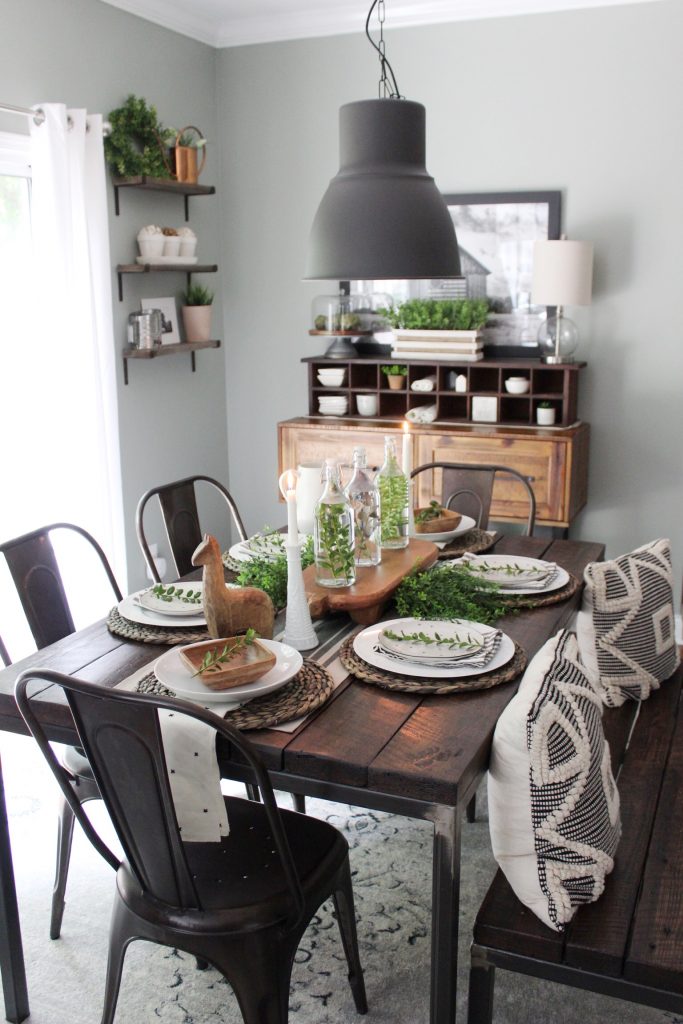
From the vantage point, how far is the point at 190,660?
1.84 metres

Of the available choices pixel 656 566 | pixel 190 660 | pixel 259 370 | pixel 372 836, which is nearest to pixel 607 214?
pixel 259 370

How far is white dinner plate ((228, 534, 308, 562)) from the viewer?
267 cm

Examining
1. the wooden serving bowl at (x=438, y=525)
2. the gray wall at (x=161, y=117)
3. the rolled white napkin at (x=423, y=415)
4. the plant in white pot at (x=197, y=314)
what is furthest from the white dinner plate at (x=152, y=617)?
the plant in white pot at (x=197, y=314)

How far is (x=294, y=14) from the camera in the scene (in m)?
4.32

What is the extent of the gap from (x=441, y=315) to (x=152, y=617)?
2.41 meters

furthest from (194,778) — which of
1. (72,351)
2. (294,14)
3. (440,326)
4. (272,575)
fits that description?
(294,14)

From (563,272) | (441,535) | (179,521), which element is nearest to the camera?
(441,535)

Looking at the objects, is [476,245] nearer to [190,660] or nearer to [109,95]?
[109,95]

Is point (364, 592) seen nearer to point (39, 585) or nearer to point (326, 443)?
point (39, 585)

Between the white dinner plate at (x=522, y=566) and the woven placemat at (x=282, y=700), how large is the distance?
66 cm

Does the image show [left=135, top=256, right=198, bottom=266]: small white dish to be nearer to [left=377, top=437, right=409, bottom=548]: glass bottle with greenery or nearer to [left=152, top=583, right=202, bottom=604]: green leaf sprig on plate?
[left=377, top=437, right=409, bottom=548]: glass bottle with greenery

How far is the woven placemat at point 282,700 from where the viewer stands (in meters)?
1.73

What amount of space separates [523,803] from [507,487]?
2.45 m

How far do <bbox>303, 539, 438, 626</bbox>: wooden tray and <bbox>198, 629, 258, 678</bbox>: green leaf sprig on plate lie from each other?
1.10 feet
